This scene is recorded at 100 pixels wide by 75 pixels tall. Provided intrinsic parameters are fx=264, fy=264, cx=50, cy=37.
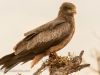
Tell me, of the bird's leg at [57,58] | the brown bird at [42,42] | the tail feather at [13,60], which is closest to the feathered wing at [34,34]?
the brown bird at [42,42]

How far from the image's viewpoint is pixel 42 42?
3.99 meters

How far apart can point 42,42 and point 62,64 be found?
47cm

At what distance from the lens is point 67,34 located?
4062 mm

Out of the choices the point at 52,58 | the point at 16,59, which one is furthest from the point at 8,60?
the point at 52,58

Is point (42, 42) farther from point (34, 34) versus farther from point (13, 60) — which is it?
point (13, 60)

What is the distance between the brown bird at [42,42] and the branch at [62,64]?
0.55 feet

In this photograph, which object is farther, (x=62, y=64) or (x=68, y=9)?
(x=68, y=9)

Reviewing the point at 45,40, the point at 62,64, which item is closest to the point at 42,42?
the point at 45,40

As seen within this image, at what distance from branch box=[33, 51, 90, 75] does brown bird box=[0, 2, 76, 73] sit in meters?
0.17

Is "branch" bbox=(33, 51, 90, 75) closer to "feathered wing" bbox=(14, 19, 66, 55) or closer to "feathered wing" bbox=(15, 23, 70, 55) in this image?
"feathered wing" bbox=(15, 23, 70, 55)

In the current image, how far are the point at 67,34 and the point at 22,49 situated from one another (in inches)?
28.7

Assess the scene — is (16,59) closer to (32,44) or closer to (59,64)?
(32,44)

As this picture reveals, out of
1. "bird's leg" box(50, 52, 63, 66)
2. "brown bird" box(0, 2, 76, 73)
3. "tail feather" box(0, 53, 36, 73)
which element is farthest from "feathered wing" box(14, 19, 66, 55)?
"bird's leg" box(50, 52, 63, 66)

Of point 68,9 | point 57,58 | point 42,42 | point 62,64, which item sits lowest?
point 62,64
